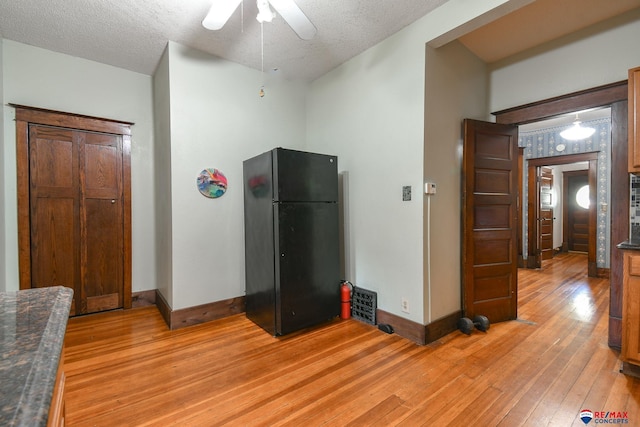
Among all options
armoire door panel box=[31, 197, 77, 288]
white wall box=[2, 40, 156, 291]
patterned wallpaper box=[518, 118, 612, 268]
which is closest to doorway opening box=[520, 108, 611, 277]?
patterned wallpaper box=[518, 118, 612, 268]

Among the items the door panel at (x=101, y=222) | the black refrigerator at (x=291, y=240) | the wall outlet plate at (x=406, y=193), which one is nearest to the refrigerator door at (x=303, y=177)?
the black refrigerator at (x=291, y=240)

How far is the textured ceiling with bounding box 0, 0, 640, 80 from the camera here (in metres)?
2.34

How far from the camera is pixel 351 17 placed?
98.3 inches

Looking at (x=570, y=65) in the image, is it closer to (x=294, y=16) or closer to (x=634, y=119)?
(x=634, y=119)

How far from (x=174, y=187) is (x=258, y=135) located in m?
1.16

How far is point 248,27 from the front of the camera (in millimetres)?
2635

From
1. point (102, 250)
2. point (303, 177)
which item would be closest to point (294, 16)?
point (303, 177)

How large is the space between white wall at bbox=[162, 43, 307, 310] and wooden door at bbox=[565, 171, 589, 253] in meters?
8.58

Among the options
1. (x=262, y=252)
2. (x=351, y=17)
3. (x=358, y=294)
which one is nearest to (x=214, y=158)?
(x=262, y=252)

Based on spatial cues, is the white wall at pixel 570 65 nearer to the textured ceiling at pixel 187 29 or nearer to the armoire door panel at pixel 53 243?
the textured ceiling at pixel 187 29

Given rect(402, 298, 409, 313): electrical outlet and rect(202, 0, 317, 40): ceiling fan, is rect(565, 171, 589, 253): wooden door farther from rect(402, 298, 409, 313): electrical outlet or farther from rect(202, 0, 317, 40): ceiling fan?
rect(202, 0, 317, 40): ceiling fan

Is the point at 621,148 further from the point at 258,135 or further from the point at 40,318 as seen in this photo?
the point at 40,318

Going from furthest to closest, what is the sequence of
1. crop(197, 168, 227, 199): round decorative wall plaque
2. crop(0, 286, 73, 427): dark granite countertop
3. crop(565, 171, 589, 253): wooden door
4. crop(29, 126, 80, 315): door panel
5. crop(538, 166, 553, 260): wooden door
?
crop(565, 171, 589, 253): wooden door → crop(538, 166, 553, 260): wooden door → crop(197, 168, 227, 199): round decorative wall plaque → crop(29, 126, 80, 315): door panel → crop(0, 286, 73, 427): dark granite countertop

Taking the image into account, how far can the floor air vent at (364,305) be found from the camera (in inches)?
116
